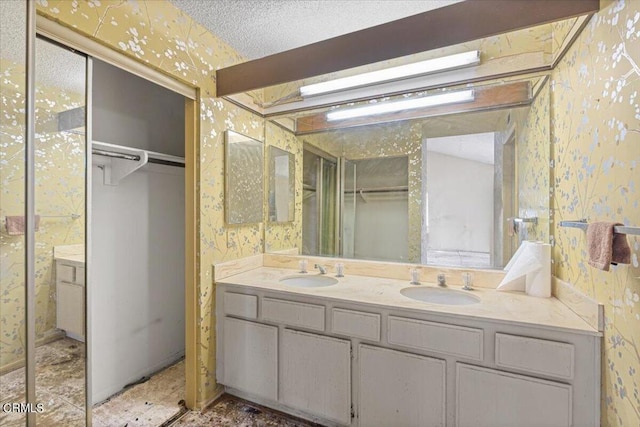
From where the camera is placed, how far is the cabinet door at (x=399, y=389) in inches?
50.9

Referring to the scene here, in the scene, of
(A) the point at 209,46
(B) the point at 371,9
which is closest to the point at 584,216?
(B) the point at 371,9

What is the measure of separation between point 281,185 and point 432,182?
1.23 meters

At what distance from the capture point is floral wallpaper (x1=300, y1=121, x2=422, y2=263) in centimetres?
199

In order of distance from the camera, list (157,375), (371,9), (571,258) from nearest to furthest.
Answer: (571,258) < (371,9) < (157,375)

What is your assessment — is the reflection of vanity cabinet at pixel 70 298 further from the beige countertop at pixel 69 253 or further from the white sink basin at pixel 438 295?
the white sink basin at pixel 438 295

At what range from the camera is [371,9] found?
1.62m

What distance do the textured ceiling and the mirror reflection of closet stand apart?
2.66 feet

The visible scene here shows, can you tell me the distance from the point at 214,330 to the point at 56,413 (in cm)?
80

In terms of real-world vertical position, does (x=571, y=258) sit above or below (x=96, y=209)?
below

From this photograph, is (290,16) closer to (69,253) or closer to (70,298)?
(69,253)

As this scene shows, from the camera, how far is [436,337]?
128 cm

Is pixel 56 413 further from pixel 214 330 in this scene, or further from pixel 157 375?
pixel 157 375

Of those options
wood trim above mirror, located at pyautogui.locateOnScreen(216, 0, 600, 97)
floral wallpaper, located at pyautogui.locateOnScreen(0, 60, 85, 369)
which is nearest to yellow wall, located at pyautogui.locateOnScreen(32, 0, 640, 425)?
wood trim above mirror, located at pyautogui.locateOnScreen(216, 0, 600, 97)

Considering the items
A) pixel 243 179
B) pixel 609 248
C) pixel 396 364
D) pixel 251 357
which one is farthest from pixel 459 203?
pixel 251 357
